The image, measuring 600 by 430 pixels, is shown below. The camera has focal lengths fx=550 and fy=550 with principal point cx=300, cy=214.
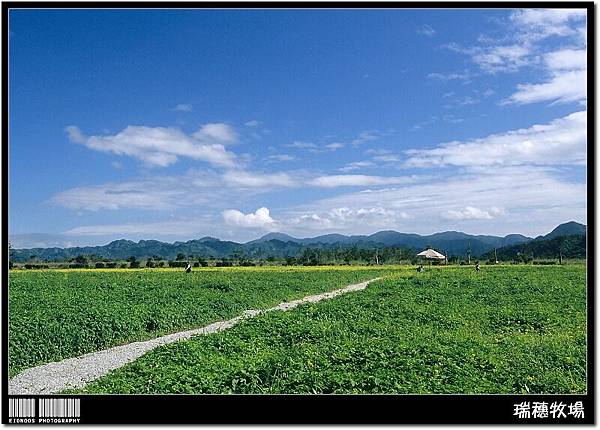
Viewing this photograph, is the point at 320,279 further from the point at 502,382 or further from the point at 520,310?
the point at 502,382

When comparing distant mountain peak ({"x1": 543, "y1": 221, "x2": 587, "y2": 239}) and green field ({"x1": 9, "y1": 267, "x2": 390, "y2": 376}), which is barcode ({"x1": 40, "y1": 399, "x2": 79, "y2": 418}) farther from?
distant mountain peak ({"x1": 543, "y1": 221, "x2": 587, "y2": 239})

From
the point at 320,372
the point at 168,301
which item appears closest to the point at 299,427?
the point at 320,372

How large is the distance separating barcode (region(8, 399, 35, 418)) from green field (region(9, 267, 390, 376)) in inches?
66.8

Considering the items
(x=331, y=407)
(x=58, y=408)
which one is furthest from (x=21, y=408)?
(x=331, y=407)

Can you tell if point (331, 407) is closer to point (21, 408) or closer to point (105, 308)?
point (21, 408)

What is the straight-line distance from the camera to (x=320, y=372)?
210 inches

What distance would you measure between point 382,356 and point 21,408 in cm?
339

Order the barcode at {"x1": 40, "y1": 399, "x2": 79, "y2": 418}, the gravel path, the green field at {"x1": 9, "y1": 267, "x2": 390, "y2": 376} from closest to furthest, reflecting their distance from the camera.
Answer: the barcode at {"x1": 40, "y1": 399, "x2": 79, "y2": 418}
the gravel path
the green field at {"x1": 9, "y1": 267, "x2": 390, "y2": 376}

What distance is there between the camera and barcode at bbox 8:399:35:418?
4.38 metres

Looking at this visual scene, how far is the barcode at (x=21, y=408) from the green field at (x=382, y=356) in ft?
2.04

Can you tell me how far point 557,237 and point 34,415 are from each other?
5693 mm

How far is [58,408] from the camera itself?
4.35 meters

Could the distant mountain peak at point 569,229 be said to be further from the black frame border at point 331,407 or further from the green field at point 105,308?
the green field at point 105,308

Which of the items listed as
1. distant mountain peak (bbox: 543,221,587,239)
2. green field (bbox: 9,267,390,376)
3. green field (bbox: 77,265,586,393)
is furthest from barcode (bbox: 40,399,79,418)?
distant mountain peak (bbox: 543,221,587,239)
